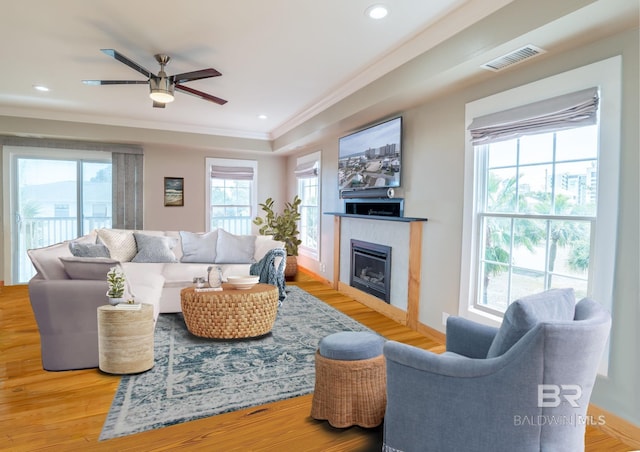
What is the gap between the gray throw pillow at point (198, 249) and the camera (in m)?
4.69

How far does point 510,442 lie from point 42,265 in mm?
3059

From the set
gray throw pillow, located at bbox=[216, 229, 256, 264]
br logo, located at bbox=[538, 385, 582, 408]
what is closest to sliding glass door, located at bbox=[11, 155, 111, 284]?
gray throw pillow, located at bbox=[216, 229, 256, 264]

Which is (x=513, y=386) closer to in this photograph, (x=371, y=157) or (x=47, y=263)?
(x=47, y=263)

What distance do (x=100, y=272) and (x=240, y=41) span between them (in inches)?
83.9

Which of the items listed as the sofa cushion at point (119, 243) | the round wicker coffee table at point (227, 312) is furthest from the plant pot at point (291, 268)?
the round wicker coffee table at point (227, 312)

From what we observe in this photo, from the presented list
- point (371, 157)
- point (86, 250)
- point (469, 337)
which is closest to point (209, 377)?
point (469, 337)

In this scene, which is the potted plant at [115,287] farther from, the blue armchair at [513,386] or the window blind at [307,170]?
the window blind at [307,170]

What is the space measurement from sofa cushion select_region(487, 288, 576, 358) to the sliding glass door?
21.4 ft

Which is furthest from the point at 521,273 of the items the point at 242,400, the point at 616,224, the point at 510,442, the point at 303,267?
the point at 303,267

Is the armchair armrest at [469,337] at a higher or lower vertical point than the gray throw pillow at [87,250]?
lower

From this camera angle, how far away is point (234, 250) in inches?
186

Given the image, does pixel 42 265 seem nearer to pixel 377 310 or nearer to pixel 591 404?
pixel 377 310

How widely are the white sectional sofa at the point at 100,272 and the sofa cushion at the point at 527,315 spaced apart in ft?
8.18

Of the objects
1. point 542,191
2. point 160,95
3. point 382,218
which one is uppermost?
point 160,95
